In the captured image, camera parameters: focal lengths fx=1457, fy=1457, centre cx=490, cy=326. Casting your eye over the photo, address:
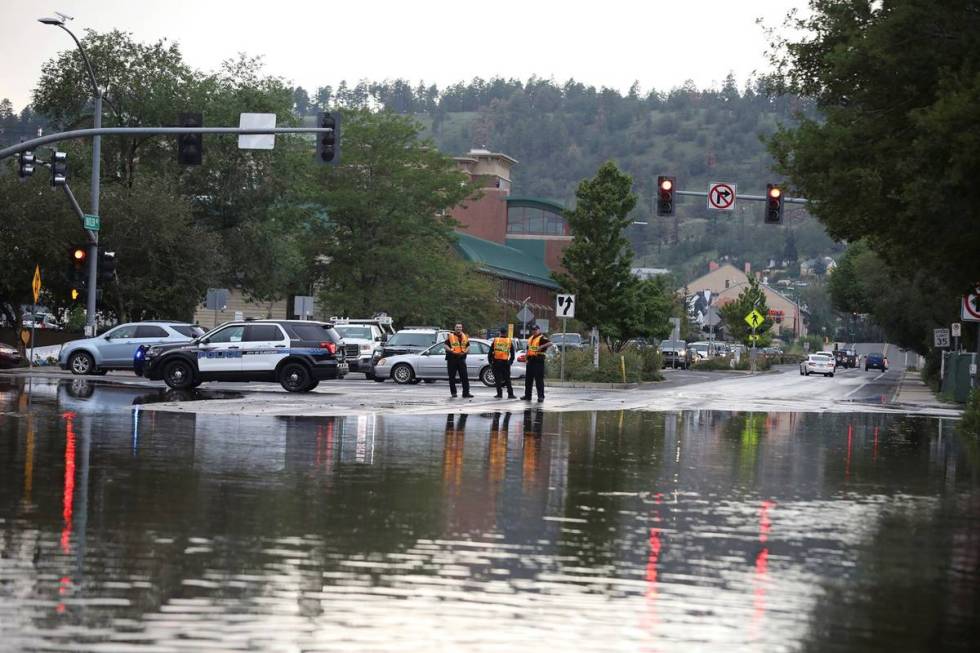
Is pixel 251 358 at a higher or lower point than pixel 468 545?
higher

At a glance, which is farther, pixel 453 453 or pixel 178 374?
pixel 178 374

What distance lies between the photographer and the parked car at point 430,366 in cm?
4678

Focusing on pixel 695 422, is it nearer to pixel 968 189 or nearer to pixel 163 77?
pixel 968 189

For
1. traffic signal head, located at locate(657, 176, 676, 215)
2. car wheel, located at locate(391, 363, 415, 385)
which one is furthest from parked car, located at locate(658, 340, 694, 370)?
traffic signal head, located at locate(657, 176, 676, 215)

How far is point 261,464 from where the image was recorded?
53.4 feet

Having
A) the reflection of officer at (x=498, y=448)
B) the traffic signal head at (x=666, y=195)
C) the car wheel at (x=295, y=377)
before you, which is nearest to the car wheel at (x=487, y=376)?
the traffic signal head at (x=666, y=195)

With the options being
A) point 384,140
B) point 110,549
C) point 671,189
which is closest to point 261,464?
point 110,549

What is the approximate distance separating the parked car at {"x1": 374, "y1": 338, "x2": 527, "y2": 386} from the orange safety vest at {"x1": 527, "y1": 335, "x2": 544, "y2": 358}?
47.0 ft

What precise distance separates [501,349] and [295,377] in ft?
17.4

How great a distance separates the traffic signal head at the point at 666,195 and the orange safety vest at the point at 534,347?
299 inches

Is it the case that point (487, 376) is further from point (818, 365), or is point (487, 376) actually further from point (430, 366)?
point (818, 365)

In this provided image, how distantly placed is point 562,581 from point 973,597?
2588mm

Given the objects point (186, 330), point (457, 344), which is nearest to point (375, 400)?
point (457, 344)

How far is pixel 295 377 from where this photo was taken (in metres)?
35.2
